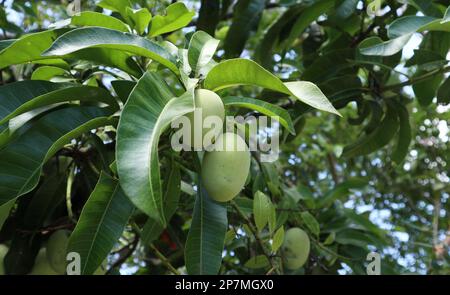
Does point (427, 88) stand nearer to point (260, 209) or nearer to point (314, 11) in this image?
point (314, 11)

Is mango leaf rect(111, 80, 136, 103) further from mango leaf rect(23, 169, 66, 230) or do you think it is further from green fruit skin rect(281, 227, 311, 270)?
green fruit skin rect(281, 227, 311, 270)

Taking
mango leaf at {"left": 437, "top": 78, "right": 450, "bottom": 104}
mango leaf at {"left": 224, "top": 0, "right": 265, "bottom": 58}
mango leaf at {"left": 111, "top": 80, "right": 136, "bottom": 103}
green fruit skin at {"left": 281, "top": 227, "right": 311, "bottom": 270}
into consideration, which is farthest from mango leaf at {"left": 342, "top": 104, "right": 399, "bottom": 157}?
mango leaf at {"left": 111, "top": 80, "right": 136, "bottom": 103}

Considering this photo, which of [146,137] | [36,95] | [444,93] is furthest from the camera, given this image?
[444,93]

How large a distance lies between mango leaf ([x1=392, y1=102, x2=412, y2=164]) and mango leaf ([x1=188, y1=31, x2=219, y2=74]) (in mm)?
856

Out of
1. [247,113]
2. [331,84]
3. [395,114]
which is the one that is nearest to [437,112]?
[395,114]

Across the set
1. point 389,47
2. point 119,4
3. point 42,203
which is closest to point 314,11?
point 389,47

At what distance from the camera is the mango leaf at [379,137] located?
1773mm

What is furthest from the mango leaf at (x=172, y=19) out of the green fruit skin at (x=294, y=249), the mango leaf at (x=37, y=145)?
the green fruit skin at (x=294, y=249)

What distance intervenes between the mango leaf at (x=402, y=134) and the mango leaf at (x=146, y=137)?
101cm

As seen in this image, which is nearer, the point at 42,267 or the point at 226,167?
the point at 226,167

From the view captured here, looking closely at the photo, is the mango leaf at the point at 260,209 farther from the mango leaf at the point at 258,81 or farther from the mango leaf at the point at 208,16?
the mango leaf at the point at 208,16

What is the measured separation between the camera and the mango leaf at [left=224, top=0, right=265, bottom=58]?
183 centimetres

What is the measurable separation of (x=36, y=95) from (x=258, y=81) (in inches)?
15.6

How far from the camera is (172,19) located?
1.17 m
